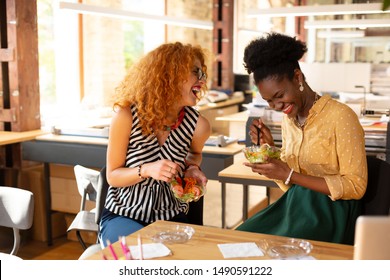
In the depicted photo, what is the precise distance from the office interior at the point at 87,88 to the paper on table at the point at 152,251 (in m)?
1.07

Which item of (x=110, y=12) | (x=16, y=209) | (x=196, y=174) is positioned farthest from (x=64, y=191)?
(x=196, y=174)

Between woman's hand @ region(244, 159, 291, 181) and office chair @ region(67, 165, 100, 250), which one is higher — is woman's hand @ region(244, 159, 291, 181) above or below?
above

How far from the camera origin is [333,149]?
1923 millimetres

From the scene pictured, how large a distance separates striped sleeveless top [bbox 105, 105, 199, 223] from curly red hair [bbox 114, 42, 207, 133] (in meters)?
0.05

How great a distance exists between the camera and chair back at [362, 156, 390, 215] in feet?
6.34

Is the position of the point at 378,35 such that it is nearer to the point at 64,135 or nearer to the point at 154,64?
the point at 64,135

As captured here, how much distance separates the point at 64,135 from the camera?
397cm

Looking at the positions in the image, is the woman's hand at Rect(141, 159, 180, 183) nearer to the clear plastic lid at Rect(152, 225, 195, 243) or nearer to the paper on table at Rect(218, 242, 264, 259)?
the clear plastic lid at Rect(152, 225, 195, 243)

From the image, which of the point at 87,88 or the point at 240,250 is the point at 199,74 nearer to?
the point at 240,250

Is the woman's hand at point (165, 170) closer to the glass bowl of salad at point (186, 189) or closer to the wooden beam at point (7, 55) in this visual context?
the glass bowl of salad at point (186, 189)

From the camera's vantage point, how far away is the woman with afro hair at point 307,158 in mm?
1862

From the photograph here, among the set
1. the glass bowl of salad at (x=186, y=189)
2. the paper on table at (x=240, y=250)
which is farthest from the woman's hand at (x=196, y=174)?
the paper on table at (x=240, y=250)

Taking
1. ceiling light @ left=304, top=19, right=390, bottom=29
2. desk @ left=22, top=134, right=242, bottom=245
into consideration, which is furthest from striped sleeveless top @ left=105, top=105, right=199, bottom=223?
ceiling light @ left=304, top=19, right=390, bottom=29

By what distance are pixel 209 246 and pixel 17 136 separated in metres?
2.55
